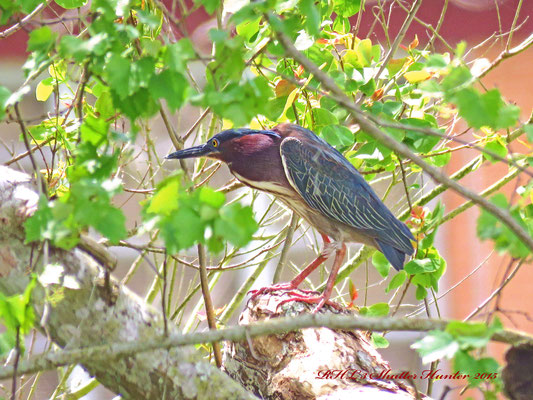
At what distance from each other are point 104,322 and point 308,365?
667 mm

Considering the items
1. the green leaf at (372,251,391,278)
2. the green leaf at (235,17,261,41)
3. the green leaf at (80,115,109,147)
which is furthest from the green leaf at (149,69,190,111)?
the green leaf at (372,251,391,278)

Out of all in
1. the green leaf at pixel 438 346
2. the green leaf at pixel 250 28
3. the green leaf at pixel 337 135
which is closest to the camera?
the green leaf at pixel 438 346

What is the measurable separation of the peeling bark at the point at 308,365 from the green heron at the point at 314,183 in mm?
241

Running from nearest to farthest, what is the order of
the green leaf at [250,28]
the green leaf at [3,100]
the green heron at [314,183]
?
the green leaf at [3,100] → the green leaf at [250,28] → the green heron at [314,183]

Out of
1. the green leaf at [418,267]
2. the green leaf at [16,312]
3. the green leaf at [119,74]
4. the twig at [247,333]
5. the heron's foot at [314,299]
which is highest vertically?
the green leaf at [119,74]

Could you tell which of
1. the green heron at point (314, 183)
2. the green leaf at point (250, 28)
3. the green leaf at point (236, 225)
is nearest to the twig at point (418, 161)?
the green leaf at point (236, 225)

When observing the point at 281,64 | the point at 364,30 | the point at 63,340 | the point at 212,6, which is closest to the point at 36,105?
the point at 364,30

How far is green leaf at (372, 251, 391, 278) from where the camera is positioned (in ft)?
7.94

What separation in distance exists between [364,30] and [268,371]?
227 centimetres

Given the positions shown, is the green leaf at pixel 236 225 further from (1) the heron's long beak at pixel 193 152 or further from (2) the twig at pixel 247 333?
(1) the heron's long beak at pixel 193 152

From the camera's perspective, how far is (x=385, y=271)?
242cm

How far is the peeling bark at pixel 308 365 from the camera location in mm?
1835

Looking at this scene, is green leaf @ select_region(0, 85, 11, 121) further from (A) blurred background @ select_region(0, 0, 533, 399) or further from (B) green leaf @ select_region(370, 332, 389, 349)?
(A) blurred background @ select_region(0, 0, 533, 399)

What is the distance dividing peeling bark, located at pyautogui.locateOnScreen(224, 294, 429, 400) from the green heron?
0.79ft
